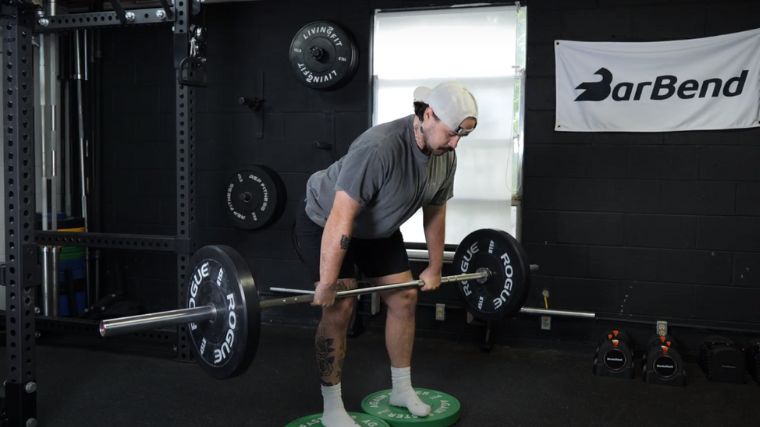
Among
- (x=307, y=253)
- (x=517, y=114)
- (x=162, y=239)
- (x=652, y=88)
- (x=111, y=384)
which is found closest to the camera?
(x=307, y=253)

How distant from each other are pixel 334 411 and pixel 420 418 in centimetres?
33

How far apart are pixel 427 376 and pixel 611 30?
6.56 feet

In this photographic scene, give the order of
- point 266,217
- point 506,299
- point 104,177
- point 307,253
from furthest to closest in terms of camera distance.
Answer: point 104,177 < point 266,217 < point 506,299 < point 307,253

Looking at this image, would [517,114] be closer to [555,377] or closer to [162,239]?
[555,377]

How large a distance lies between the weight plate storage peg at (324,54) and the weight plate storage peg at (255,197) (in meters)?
0.62

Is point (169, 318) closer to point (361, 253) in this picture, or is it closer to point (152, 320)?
point (152, 320)

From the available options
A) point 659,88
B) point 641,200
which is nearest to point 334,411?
point 641,200

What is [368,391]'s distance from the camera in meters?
2.99

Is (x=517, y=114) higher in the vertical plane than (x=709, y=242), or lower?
higher

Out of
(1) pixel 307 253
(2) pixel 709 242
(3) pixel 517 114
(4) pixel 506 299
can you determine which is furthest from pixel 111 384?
(2) pixel 709 242

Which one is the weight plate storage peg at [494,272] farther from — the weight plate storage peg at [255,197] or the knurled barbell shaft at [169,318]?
the weight plate storage peg at [255,197]

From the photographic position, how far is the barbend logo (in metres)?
3.39

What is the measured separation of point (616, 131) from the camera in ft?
11.8

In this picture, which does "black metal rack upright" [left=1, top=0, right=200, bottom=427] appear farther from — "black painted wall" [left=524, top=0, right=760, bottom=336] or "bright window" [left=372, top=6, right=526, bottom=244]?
"black painted wall" [left=524, top=0, right=760, bottom=336]
